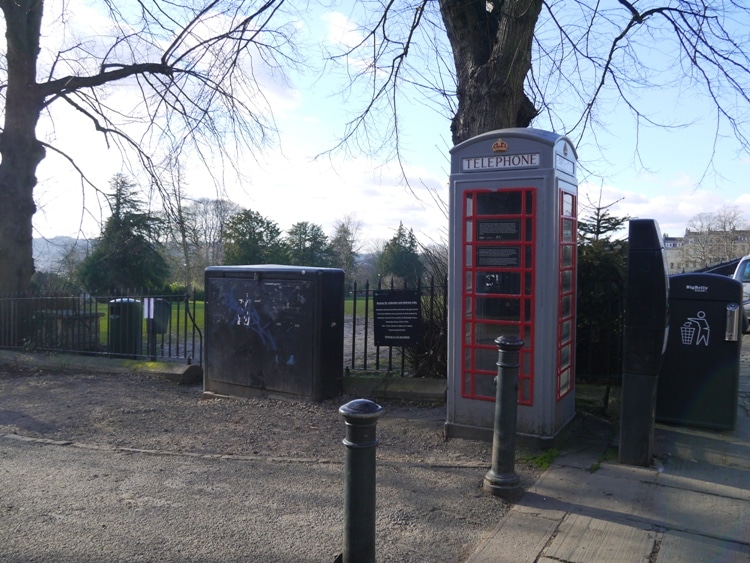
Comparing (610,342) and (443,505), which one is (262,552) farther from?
(610,342)

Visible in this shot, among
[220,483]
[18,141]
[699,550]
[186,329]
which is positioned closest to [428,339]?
[186,329]

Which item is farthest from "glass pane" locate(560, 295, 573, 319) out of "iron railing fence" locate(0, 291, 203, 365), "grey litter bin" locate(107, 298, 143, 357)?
"grey litter bin" locate(107, 298, 143, 357)

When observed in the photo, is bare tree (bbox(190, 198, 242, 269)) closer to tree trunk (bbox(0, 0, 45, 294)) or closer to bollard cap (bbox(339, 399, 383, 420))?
tree trunk (bbox(0, 0, 45, 294))

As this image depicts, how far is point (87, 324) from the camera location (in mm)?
11875

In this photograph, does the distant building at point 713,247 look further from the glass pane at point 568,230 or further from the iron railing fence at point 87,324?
the glass pane at point 568,230

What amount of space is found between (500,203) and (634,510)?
268cm

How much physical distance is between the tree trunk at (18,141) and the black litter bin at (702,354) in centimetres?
1194

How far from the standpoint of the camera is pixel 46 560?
3.65 metres

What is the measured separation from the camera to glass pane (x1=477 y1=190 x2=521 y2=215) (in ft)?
18.6

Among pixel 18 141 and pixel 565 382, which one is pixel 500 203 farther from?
pixel 18 141

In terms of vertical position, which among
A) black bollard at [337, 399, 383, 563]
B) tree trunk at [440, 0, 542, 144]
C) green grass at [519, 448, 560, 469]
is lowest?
green grass at [519, 448, 560, 469]

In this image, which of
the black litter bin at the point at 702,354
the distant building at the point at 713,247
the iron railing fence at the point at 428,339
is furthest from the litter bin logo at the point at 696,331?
the distant building at the point at 713,247

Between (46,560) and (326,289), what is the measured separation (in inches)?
159

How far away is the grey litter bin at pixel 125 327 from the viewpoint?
35.0 ft
